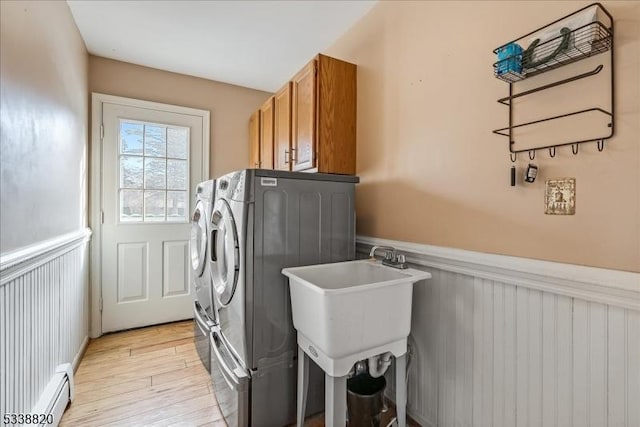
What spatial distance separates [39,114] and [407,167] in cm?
184

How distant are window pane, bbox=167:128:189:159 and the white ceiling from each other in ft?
1.88

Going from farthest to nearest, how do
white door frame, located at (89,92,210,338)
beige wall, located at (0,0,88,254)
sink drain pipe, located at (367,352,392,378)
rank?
white door frame, located at (89,92,210,338) → sink drain pipe, located at (367,352,392,378) → beige wall, located at (0,0,88,254)

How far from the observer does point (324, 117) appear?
77.2 inches

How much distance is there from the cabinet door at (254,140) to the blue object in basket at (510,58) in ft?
7.28

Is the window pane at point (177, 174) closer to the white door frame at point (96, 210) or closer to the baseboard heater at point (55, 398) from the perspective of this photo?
the white door frame at point (96, 210)

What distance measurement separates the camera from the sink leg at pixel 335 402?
46.6 inches

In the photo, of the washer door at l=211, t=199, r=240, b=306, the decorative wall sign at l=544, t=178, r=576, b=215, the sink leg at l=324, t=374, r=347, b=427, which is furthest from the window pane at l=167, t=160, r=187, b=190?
the decorative wall sign at l=544, t=178, r=576, b=215

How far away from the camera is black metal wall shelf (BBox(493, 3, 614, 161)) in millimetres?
900

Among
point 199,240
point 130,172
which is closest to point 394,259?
point 199,240

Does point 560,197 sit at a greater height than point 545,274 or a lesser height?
greater

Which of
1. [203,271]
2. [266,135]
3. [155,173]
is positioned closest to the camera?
[203,271]

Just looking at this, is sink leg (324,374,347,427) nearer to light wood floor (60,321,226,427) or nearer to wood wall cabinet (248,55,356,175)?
light wood floor (60,321,226,427)

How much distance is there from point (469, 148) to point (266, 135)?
1.87m

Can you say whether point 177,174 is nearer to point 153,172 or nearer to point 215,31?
point 153,172
